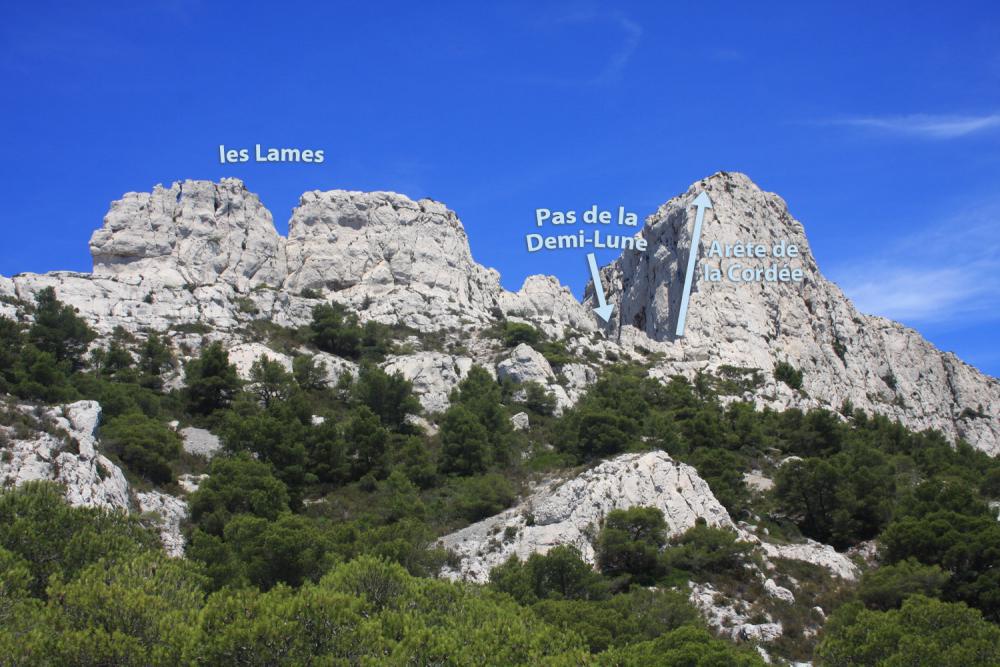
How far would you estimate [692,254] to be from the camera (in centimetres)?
9531

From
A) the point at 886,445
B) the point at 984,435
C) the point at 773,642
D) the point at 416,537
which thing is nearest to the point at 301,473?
the point at 416,537

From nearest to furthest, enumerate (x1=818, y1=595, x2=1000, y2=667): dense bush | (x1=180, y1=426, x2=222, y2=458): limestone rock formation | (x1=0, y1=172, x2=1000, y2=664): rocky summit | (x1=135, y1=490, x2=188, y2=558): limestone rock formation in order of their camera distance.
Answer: (x1=818, y1=595, x2=1000, y2=667): dense bush → (x1=135, y1=490, x2=188, y2=558): limestone rock formation → (x1=0, y1=172, x2=1000, y2=664): rocky summit → (x1=180, y1=426, x2=222, y2=458): limestone rock formation

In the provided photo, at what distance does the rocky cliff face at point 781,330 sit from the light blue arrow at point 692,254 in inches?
22.5

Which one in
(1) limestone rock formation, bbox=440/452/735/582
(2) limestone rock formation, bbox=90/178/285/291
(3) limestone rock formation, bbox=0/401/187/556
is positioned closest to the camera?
(3) limestone rock formation, bbox=0/401/187/556

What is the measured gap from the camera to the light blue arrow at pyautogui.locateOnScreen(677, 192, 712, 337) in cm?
9200

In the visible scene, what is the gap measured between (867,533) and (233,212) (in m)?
61.8

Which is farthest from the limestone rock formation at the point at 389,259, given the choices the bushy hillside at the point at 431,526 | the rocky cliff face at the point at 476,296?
the bushy hillside at the point at 431,526

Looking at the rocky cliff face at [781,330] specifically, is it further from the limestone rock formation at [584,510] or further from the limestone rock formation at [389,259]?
the limestone rock formation at [584,510]

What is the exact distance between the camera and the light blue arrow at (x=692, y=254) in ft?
302

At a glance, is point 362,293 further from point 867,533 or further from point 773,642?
point 773,642

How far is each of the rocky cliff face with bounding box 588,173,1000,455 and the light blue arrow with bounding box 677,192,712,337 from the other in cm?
57

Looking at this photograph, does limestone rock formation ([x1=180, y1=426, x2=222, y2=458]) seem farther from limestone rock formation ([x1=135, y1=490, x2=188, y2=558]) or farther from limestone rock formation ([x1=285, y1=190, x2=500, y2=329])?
limestone rock formation ([x1=285, y1=190, x2=500, y2=329])

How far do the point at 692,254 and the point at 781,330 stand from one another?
37.4 ft

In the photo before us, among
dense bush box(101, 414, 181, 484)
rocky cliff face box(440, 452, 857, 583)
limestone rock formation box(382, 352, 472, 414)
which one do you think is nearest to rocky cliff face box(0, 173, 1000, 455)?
limestone rock formation box(382, 352, 472, 414)
